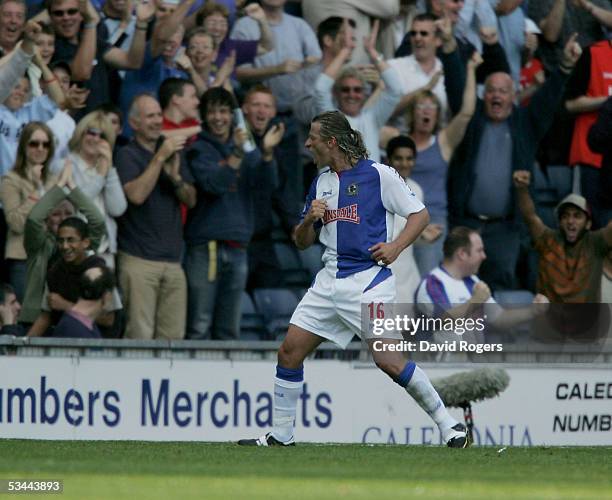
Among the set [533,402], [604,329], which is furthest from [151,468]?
[604,329]

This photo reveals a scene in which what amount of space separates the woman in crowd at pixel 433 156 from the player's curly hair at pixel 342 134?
4343 millimetres

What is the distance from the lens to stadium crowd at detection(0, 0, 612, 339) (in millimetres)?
12500

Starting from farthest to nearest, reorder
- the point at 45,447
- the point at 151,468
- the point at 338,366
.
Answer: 1. the point at 338,366
2. the point at 45,447
3. the point at 151,468

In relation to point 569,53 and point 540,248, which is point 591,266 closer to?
point 540,248

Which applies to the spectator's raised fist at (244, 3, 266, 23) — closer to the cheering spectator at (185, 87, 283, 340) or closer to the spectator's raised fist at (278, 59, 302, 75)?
the spectator's raised fist at (278, 59, 302, 75)

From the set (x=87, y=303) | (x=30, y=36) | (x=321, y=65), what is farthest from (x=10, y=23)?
(x=321, y=65)

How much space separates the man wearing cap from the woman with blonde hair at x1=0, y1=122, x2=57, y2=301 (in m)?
4.71

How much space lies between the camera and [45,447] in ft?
32.3

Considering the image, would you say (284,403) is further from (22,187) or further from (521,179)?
(521,179)

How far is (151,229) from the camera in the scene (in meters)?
13.0

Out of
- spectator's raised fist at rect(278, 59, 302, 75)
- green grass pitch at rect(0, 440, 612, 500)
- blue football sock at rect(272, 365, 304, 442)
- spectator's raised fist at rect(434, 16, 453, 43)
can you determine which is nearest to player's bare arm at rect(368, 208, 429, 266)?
blue football sock at rect(272, 365, 304, 442)

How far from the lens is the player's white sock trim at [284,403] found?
9.69m

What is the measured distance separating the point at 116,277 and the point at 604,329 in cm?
426

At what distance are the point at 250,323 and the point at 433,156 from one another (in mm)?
2374
